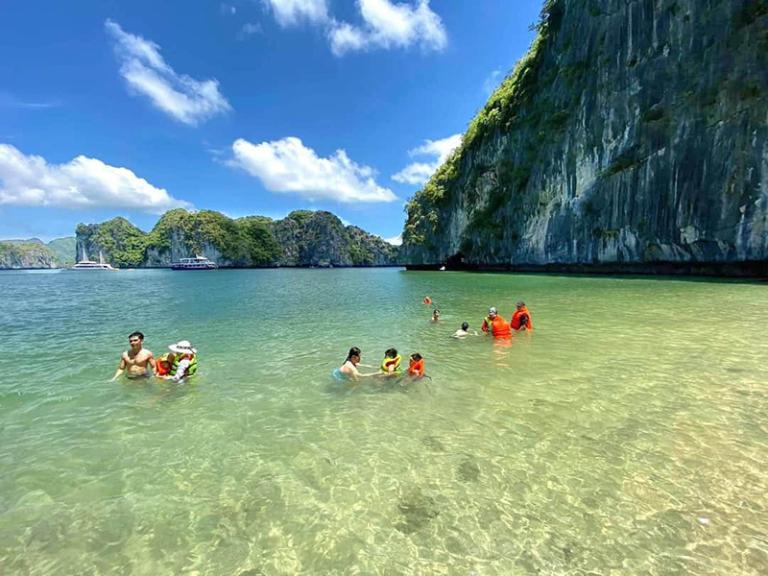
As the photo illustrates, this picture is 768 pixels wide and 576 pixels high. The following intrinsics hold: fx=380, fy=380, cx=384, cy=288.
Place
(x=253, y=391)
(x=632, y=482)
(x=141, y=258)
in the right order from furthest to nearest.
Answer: (x=141, y=258), (x=253, y=391), (x=632, y=482)

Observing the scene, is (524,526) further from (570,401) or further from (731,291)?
(731,291)

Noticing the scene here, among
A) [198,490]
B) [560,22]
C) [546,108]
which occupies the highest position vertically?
[560,22]

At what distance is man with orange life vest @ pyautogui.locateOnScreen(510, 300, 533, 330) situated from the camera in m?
13.5

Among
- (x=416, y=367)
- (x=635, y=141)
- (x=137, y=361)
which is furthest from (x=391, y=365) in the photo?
(x=635, y=141)

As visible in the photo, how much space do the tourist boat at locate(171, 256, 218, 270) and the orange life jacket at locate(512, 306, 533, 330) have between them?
156 m

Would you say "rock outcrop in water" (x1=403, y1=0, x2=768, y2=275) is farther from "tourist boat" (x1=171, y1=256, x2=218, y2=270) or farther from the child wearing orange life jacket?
"tourist boat" (x1=171, y1=256, x2=218, y2=270)

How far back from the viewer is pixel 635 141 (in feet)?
129

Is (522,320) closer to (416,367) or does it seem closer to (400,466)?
(416,367)

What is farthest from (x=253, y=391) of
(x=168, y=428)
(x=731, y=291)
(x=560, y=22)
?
(x=560, y=22)

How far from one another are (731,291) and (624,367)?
21.3 meters

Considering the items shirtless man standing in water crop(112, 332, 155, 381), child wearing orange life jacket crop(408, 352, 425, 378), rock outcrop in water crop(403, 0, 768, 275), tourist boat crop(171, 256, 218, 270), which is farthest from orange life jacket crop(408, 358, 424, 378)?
tourist boat crop(171, 256, 218, 270)

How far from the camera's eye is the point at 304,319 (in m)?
18.9

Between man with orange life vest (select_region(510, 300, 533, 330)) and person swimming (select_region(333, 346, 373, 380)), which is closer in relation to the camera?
person swimming (select_region(333, 346, 373, 380))

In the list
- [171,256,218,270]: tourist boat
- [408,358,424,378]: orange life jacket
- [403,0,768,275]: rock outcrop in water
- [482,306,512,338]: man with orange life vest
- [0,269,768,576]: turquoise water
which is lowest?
[0,269,768,576]: turquoise water
